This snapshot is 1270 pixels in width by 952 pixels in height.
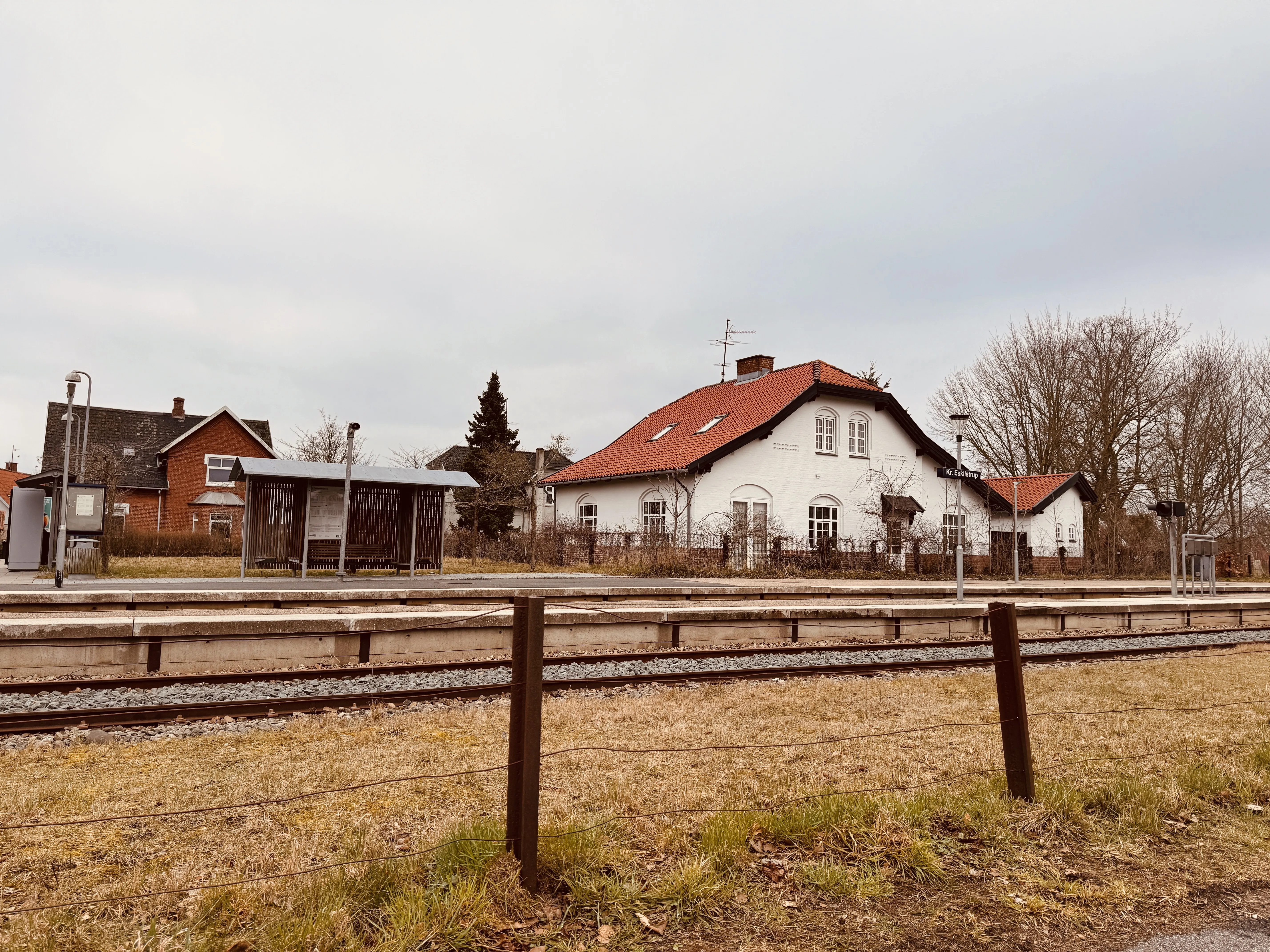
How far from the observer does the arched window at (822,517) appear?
116ft

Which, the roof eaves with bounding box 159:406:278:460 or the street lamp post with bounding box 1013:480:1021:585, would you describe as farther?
the roof eaves with bounding box 159:406:278:460

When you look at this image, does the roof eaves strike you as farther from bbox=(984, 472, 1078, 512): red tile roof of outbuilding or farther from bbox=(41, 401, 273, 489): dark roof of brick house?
bbox=(984, 472, 1078, 512): red tile roof of outbuilding

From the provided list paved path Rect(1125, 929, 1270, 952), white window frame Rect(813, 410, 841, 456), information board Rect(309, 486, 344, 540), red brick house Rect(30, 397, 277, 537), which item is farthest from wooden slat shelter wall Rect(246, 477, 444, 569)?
red brick house Rect(30, 397, 277, 537)

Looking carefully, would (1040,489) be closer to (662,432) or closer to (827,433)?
(827,433)

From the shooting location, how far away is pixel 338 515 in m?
24.0

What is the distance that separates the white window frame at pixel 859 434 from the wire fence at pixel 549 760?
28842 millimetres

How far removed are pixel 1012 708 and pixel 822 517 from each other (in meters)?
31.3

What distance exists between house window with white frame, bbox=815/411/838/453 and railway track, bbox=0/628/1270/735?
70.0 feet

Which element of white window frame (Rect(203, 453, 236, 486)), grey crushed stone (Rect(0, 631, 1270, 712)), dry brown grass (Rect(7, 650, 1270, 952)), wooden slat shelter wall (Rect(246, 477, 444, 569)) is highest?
white window frame (Rect(203, 453, 236, 486))

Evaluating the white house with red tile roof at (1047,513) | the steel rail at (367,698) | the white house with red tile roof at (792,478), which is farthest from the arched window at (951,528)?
the steel rail at (367,698)

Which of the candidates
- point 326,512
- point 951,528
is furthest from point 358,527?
point 951,528

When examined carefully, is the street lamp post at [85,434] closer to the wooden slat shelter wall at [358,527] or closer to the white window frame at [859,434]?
the wooden slat shelter wall at [358,527]

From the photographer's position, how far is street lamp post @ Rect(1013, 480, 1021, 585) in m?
31.9

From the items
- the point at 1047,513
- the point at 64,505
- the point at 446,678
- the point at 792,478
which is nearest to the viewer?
the point at 446,678
